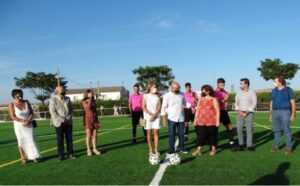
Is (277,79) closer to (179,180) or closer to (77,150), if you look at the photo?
(179,180)

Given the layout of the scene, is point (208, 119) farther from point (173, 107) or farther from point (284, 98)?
point (284, 98)

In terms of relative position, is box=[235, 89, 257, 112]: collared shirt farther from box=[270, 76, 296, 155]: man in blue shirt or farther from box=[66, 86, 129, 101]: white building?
box=[66, 86, 129, 101]: white building

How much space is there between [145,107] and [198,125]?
1.44 m

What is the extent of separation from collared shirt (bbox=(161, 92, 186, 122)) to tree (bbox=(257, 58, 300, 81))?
60747 millimetres

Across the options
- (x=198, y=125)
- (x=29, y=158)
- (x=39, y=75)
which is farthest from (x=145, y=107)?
(x=39, y=75)

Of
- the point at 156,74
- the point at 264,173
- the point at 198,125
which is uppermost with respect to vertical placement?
the point at 156,74

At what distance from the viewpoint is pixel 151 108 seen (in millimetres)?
9977

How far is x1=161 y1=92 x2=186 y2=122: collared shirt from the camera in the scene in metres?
9.93

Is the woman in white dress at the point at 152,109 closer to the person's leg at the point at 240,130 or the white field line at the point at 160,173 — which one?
the white field line at the point at 160,173

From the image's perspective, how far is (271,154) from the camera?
32.1 feet

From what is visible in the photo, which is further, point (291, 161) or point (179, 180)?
point (291, 161)

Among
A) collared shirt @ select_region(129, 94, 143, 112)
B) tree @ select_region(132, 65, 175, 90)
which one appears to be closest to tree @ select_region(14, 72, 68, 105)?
tree @ select_region(132, 65, 175, 90)

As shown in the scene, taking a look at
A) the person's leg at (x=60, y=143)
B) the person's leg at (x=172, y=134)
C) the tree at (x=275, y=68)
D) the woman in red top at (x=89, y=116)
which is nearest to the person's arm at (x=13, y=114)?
the person's leg at (x=60, y=143)

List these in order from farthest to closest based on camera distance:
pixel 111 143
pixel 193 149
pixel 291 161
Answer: pixel 111 143, pixel 193 149, pixel 291 161
